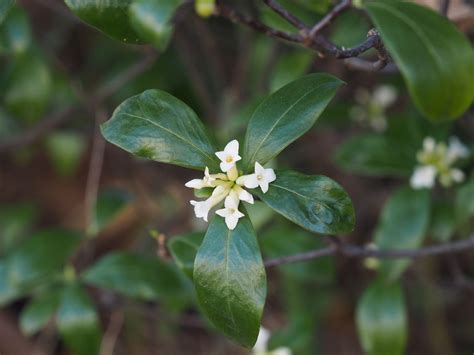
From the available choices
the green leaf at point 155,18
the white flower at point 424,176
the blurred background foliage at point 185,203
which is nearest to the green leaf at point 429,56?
the green leaf at point 155,18

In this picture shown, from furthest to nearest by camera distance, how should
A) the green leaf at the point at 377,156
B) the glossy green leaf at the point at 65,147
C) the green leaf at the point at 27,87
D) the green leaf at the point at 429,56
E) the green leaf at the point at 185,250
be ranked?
the glossy green leaf at the point at 65,147 → the green leaf at the point at 27,87 → the green leaf at the point at 377,156 → the green leaf at the point at 185,250 → the green leaf at the point at 429,56

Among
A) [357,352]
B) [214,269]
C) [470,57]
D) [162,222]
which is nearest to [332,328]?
[357,352]

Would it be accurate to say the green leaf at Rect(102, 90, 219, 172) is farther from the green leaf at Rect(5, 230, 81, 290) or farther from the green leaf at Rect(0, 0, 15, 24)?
the green leaf at Rect(5, 230, 81, 290)

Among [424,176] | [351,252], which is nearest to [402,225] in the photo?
[424,176]

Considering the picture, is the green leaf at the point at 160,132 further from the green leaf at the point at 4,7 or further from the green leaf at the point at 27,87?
the green leaf at the point at 27,87

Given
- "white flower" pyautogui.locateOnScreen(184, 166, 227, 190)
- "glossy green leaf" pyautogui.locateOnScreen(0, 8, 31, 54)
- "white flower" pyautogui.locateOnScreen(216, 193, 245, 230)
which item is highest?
"white flower" pyautogui.locateOnScreen(184, 166, 227, 190)

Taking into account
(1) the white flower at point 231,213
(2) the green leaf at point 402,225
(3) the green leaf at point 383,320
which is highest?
(1) the white flower at point 231,213

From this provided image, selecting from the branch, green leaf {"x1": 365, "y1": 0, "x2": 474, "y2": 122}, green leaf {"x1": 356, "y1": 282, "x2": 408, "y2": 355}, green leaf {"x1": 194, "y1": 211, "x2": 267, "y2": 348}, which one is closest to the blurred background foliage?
green leaf {"x1": 356, "y1": 282, "x2": 408, "y2": 355}
